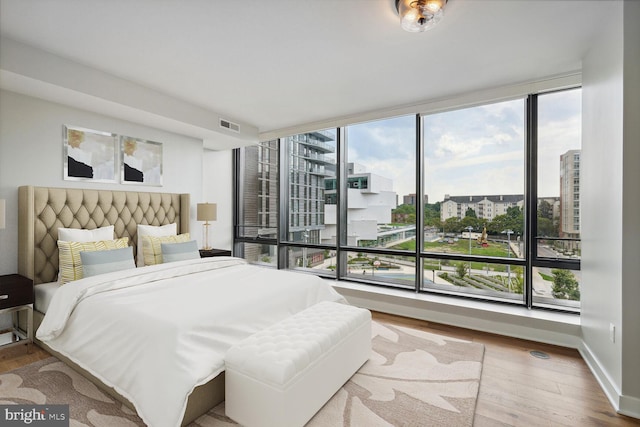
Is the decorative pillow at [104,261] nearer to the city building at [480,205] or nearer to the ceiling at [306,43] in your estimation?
the ceiling at [306,43]

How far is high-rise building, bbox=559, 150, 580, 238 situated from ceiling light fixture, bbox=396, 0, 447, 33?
2022 mm

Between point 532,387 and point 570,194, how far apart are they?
1824 mm

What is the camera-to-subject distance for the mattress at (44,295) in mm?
2698

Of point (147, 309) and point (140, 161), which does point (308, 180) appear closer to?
point (140, 161)

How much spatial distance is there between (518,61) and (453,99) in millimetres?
804

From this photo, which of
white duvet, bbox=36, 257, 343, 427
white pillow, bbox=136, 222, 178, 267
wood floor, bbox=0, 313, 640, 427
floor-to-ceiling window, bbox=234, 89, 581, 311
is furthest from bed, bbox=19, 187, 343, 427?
floor-to-ceiling window, bbox=234, 89, 581, 311

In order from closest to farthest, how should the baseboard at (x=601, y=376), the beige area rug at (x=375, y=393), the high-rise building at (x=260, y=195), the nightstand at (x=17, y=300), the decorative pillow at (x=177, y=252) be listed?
the beige area rug at (x=375, y=393), the baseboard at (x=601, y=376), the nightstand at (x=17, y=300), the decorative pillow at (x=177, y=252), the high-rise building at (x=260, y=195)

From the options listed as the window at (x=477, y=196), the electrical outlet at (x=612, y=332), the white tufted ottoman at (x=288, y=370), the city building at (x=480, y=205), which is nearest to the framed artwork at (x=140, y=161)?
the white tufted ottoman at (x=288, y=370)

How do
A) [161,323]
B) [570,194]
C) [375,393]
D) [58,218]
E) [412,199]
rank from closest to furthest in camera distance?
[161,323]
[375,393]
[570,194]
[58,218]
[412,199]

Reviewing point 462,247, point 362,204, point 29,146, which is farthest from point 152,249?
point 462,247

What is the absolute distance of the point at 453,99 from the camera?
347 cm

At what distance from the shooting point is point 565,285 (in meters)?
3.06

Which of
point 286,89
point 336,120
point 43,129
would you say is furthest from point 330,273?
point 43,129

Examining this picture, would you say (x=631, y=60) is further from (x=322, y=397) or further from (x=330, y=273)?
(x=330, y=273)
